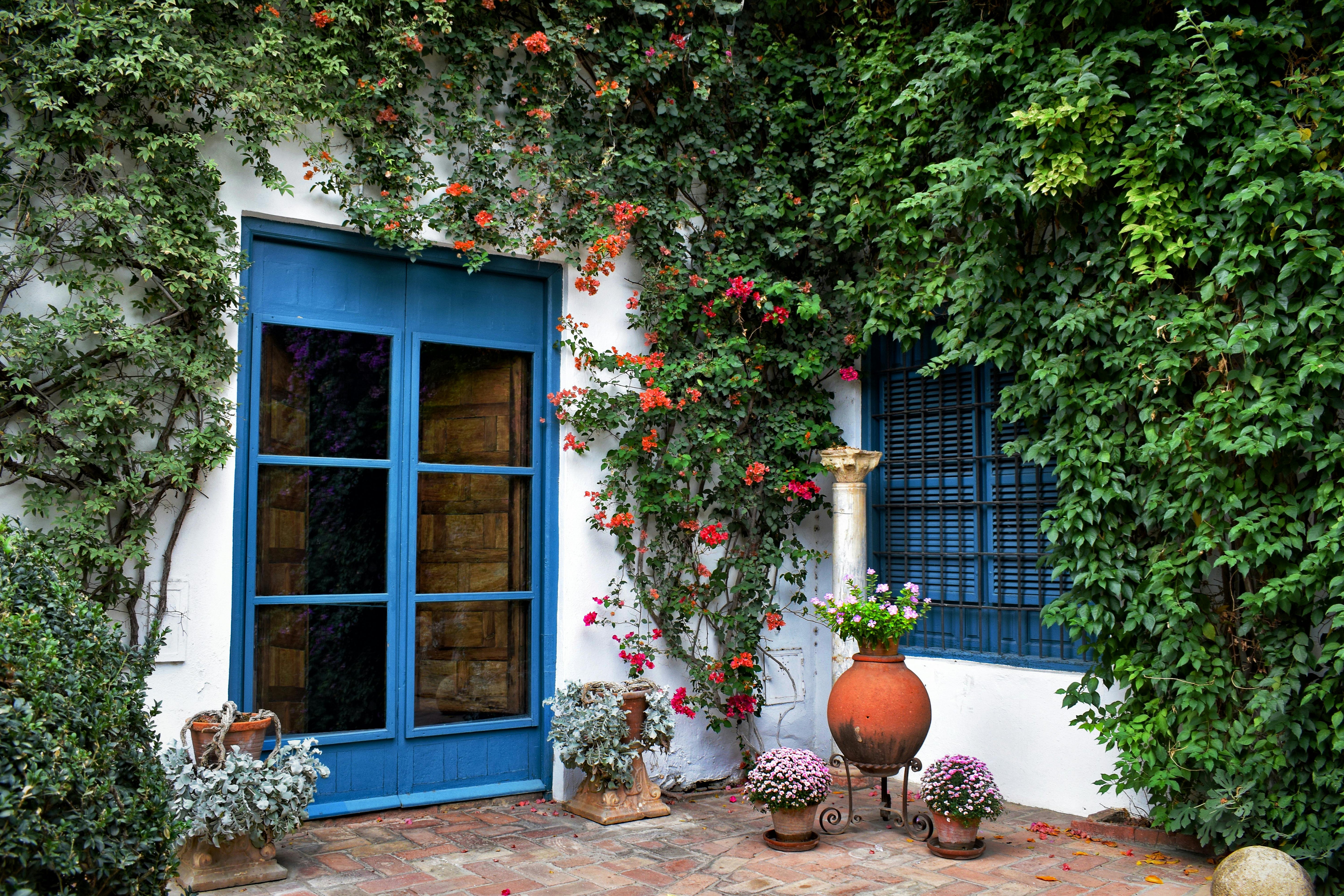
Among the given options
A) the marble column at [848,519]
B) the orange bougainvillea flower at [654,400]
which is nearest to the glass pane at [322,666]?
the orange bougainvillea flower at [654,400]

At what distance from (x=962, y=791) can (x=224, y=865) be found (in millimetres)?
3129

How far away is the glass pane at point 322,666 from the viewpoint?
4.71 meters

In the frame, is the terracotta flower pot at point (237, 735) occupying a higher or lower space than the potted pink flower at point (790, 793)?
higher

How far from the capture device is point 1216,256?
4.22 meters

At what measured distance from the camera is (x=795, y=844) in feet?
14.7

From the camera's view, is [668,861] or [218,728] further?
[668,861]

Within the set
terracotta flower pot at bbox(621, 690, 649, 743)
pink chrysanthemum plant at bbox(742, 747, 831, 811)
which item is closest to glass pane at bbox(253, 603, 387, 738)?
terracotta flower pot at bbox(621, 690, 649, 743)

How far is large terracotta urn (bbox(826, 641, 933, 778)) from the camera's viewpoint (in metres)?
4.63

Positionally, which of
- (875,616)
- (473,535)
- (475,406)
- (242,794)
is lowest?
(242,794)

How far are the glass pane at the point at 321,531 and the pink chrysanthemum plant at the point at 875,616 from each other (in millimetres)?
2313

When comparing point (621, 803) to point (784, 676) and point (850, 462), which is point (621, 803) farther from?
point (850, 462)

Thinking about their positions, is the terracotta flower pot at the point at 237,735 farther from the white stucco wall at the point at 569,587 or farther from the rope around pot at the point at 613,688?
the rope around pot at the point at 613,688

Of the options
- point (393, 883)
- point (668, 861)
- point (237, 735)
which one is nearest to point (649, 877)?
point (668, 861)

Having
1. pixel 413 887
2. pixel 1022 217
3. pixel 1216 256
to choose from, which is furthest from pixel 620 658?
pixel 1216 256
